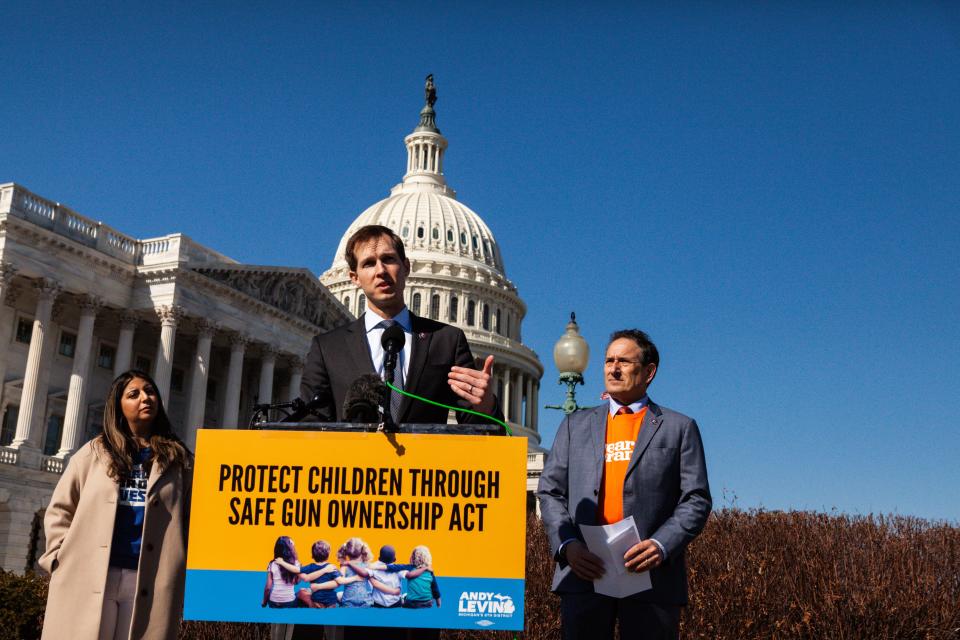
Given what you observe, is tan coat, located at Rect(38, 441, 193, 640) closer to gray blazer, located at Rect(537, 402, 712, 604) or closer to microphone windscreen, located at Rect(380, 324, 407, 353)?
gray blazer, located at Rect(537, 402, 712, 604)

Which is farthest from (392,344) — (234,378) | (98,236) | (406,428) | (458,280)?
(458,280)

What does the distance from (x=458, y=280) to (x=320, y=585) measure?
96.0 metres

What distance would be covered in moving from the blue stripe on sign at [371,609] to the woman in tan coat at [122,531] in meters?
2.21

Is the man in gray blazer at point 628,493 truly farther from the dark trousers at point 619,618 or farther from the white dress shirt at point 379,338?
the white dress shirt at point 379,338

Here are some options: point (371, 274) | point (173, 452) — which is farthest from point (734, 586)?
point (371, 274)

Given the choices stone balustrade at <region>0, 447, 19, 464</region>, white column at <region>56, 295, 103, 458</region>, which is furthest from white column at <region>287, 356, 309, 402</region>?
stone balustrade at <region>0, 447, 19, 464</region>

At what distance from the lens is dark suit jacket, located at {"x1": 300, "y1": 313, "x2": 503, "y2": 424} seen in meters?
4.37

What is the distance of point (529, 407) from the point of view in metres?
107

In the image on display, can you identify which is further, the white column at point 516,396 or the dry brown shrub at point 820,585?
the white column at point 516,396

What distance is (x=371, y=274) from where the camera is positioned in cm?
434

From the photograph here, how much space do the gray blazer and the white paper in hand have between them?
2.6 inches

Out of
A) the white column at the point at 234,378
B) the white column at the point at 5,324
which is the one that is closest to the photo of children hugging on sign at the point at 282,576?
the white column at the point at 5,324

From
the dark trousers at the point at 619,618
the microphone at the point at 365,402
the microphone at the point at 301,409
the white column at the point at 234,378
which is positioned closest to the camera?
the microphone at the point at 365,402

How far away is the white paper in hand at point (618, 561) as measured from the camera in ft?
15.7
